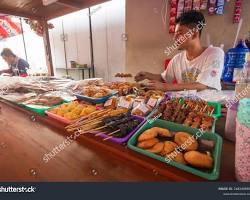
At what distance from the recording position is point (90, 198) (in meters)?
0.55

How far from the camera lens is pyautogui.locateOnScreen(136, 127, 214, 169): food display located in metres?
0.58

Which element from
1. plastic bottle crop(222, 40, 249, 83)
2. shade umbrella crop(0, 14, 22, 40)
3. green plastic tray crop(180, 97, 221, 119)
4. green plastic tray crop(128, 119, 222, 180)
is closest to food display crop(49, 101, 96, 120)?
green plastic tray crop(128, 119, 222, 180)

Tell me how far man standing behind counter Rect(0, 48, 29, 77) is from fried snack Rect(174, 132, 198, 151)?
3.96 m

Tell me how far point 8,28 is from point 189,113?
8.52 meters

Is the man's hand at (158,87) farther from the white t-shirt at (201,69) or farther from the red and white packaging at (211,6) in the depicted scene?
the red and white packaging at (211,6)

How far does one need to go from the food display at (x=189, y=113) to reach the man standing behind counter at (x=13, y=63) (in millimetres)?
3759

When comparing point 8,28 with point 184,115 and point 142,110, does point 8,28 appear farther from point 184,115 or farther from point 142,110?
point 184,115

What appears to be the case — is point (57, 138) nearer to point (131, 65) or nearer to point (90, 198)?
point (90, 198)

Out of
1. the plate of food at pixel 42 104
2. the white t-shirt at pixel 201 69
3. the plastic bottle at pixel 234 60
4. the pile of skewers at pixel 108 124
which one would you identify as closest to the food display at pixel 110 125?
the pile of skewers at pixel 108 124

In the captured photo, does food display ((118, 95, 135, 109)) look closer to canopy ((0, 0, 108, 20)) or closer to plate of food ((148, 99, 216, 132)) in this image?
plate of food ((148, 99, 216, 132))

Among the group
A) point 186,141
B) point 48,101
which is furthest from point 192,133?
point 48,101

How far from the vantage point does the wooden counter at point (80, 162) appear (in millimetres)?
594

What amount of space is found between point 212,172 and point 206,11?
2.90 meters

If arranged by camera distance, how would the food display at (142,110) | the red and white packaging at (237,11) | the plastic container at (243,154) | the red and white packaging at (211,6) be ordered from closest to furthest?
the plastic container at (243,154)
the food display at (142,110)
the red and white packaging at (237,11)
the red and white packaging at (211,6)
